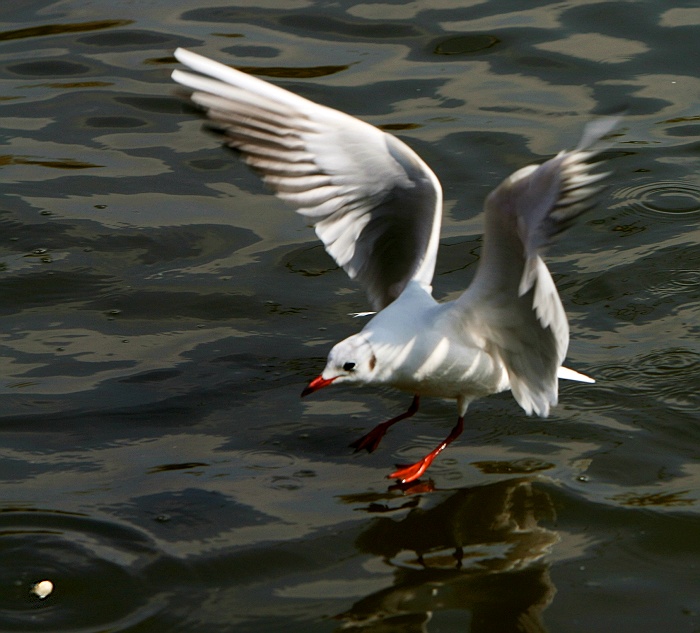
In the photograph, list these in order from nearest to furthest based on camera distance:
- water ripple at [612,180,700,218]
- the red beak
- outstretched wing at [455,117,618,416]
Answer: outstretched wing at [455,117,618,416] → the red beak → water ripple at [612,180,700,218]

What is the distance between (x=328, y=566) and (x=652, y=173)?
4562 millimetres

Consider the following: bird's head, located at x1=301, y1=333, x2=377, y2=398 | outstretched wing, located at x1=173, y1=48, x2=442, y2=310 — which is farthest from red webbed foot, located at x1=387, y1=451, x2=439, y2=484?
outstretched wing, located at x1=173, y1=48, x2=442, y2=310

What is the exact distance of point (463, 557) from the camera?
4719mm

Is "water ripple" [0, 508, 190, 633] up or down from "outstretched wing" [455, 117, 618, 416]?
down

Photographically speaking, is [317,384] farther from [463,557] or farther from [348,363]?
[463,557]

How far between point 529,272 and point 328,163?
4.99 feet

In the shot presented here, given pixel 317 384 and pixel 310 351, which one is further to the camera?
pixel 310 351

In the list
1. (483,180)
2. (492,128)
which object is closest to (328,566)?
(483,180)

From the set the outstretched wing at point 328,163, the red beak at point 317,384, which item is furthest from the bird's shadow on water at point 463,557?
the outstretched wing at point 328,163

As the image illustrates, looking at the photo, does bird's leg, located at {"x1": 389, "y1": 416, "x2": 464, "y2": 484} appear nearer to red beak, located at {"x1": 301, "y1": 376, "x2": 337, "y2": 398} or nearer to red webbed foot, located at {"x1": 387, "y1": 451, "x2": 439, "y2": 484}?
red webbed foot, located at {"x1": 387, "y1": 451, "x2": 439, "y2": 484}

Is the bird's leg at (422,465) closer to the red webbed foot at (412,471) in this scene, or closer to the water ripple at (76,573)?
the red webbed foot at (412,471)

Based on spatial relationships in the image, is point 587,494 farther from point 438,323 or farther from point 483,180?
point 483,180

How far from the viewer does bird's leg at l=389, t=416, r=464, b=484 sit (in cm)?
525

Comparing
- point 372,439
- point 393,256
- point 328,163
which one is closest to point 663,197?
point 393,256
